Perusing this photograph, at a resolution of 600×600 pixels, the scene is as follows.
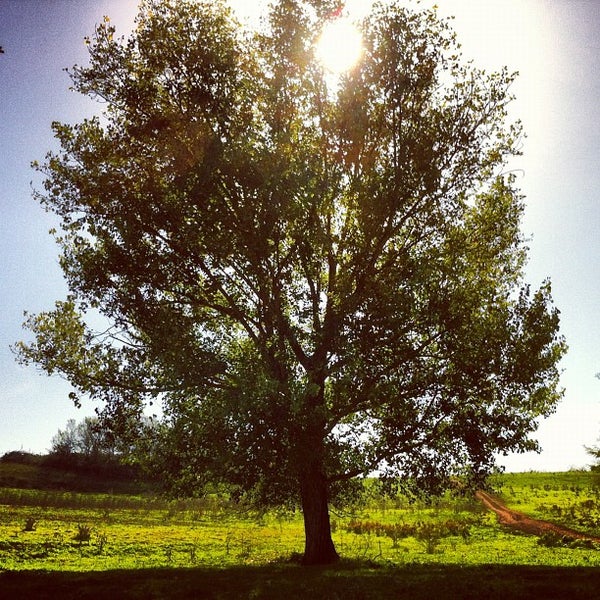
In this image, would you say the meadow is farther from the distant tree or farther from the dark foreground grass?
the distant tree

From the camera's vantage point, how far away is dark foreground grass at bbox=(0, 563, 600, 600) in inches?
569

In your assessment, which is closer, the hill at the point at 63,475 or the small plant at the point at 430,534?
the small plant at the point at 430,534

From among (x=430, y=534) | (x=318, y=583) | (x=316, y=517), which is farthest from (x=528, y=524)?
(x=318, y=583)

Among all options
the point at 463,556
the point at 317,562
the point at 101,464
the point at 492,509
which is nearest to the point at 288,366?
the point at 317,562

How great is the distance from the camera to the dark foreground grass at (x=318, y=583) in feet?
47.4

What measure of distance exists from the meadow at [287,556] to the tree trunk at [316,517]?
3.50 feet

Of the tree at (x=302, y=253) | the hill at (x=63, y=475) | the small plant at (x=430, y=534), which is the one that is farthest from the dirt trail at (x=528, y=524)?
the hill at (x=63, y=475)

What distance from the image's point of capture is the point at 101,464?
101312 millimetres

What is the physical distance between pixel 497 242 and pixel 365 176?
7.01 meters

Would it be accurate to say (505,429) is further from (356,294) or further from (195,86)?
(195,86)

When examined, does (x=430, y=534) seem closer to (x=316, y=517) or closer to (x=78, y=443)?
(x=316, y=517)

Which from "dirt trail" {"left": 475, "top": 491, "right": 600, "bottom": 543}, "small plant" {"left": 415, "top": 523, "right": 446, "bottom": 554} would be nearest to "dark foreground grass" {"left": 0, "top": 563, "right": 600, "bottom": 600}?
"small plant" {"left": 415, "top": 523, "right": 446, "bottom": 554}

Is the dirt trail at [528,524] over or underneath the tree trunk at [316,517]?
underneath

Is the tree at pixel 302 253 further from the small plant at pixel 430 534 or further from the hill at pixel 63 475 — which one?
the hill at pixel 63 475
